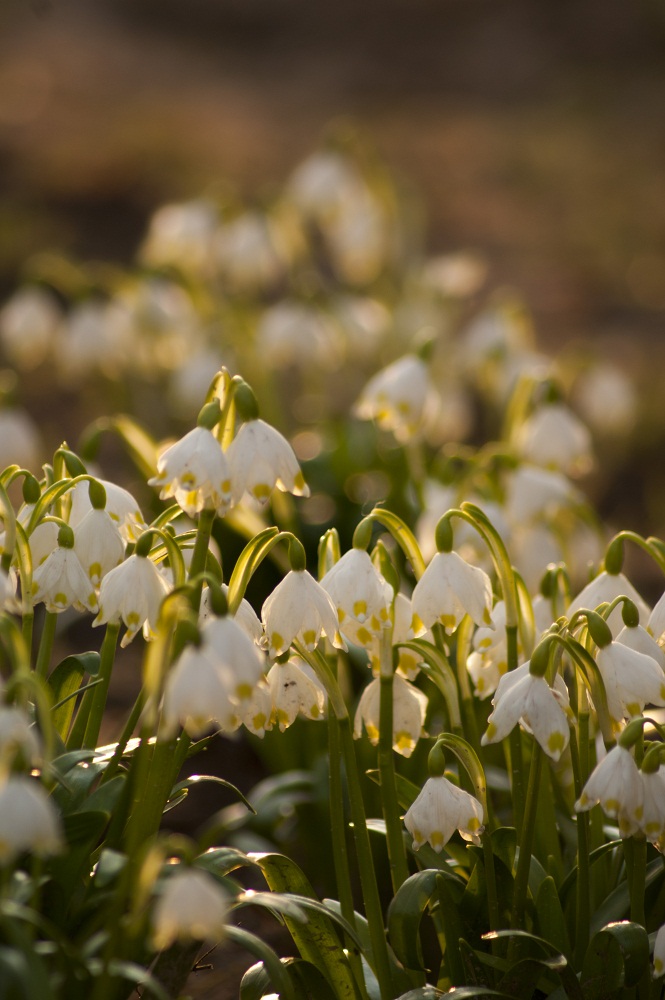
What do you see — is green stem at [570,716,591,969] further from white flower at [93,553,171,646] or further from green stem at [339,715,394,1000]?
white flower at [93,553,171,646]

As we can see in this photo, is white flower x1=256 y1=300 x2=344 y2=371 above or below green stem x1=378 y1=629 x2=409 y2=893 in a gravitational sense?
above

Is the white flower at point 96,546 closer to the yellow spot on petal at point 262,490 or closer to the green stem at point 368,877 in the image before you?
the yellow spot on petal at point 262,490

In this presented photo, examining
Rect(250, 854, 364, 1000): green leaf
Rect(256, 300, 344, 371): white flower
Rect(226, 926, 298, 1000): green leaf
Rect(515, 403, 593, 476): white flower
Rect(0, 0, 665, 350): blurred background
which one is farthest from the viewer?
Rect(0, 0, 665, 350): blurred background

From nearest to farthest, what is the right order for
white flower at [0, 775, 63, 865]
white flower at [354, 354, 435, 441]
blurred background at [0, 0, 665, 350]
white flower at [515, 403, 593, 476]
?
white flower at [0, 775, 63, 865]
white flower at [354, 354, 435, 441]
white flower at [515, 403, 593, 476]
blurred background at [0, 0, 665, 350]

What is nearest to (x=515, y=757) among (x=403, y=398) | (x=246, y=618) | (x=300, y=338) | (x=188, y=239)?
(x=246, y=618)

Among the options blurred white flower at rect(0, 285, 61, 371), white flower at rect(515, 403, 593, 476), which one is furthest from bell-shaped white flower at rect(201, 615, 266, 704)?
blurred white flower at rect(0, 285, 61, 371)

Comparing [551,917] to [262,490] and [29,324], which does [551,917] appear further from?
[29,324]
